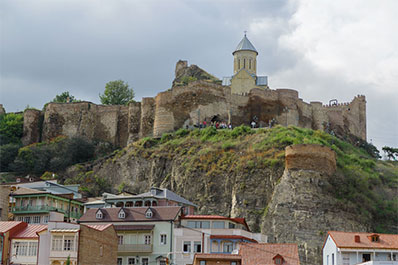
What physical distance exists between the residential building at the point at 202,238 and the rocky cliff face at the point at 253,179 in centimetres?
820

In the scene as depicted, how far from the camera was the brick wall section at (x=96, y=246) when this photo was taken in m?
49.7

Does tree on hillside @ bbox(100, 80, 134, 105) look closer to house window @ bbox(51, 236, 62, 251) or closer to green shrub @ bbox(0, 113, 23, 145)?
green shrub @ bbox(0, 113, 23, 145)

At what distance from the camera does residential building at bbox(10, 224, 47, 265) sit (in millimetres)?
50375

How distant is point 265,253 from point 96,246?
11.4m

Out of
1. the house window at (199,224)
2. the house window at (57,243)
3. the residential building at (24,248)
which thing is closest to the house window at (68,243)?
the house window at (57,243)

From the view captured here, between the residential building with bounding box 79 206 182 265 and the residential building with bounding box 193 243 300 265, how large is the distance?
20.0ft

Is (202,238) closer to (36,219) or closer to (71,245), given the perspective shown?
(71,245)

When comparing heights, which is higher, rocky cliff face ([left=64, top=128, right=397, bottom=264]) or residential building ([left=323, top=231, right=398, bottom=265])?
rocky cliff face ([left=64, top=128, right=397, bottom=264])

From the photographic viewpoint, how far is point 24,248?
2000 inches

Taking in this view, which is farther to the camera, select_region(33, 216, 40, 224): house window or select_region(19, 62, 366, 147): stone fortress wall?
select_region(19, 62, 366, 147): stone fortress wall

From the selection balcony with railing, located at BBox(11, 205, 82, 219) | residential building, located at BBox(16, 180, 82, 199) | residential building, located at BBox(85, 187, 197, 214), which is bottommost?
balcony with railing, located at BBox(11, 205, 82, 219)

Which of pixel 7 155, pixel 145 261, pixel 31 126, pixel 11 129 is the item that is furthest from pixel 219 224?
pixel 11 129

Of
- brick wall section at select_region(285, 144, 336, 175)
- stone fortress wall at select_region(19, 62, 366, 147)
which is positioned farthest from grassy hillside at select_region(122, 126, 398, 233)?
stone fortress wall at select_region(19, 62, 366, 147)

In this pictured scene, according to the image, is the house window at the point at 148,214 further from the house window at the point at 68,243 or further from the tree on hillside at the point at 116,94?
the tree on hillside at the point at 116,94
